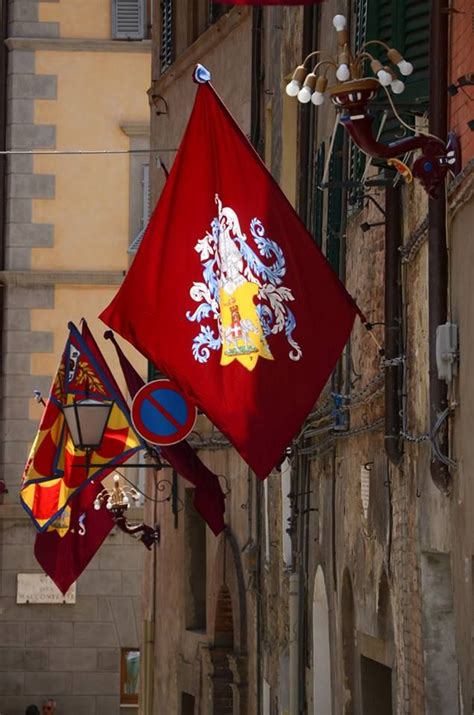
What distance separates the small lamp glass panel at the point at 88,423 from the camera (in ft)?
54.3

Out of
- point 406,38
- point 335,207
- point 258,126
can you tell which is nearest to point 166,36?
point 258,126

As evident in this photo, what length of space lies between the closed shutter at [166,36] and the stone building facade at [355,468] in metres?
1.51

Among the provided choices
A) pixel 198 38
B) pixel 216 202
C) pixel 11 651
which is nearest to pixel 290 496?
pixel 216 202

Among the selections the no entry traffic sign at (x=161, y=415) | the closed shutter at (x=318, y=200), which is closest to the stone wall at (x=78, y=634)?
the no entry traffic sign at (x=161, y=415)

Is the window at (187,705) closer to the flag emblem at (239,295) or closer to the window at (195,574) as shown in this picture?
the window at (195,574)

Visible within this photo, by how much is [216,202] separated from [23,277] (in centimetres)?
2169

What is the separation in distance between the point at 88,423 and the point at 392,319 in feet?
18.0

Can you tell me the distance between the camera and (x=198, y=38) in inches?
846

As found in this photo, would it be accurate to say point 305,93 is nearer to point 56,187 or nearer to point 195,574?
point 195,574

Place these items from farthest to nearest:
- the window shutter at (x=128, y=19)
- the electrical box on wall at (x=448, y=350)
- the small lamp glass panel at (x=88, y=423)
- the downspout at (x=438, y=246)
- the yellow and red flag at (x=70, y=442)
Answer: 1. the window shutter at (x=128, y=19)
2. the yellow and red flag at (x=70, y=442)
3. the small lamp glass panel at (x=88, y=423)
4. the downspout at (x=438, y=246)
5. the electrical box on wall at (x=448, y=350)

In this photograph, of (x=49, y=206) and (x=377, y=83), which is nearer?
(x=377, y=83)

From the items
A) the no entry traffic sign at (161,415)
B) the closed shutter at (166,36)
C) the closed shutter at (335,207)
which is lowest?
the no entry traffic sign at (161,415)

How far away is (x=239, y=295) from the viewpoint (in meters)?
11.1

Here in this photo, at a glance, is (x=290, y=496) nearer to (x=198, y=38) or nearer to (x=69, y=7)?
(x=198, y=38)
